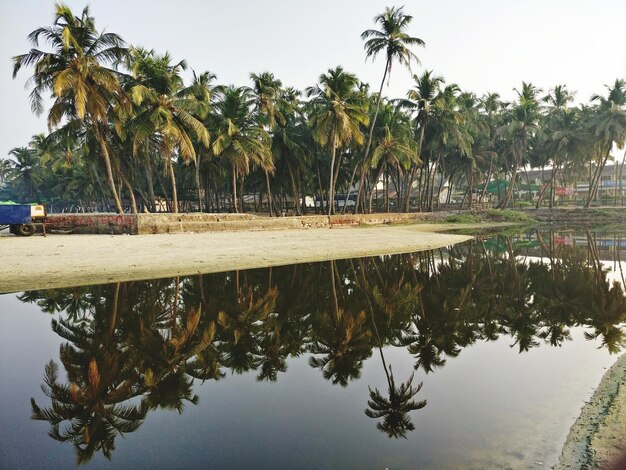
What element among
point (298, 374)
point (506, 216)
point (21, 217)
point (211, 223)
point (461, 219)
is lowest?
point (298, 374)

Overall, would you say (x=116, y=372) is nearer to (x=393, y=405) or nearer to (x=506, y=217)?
(x=393, y=405)

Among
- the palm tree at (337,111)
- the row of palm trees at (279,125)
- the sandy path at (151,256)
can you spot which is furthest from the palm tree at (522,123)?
the sandy path at (151,256)

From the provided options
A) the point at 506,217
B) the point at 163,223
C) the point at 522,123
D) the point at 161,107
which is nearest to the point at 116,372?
the point at 163,223

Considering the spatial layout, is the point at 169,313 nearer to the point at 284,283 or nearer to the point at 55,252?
the point at 284,283

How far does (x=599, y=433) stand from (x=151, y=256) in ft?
42.0

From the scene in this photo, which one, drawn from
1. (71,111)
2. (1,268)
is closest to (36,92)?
(71,111)

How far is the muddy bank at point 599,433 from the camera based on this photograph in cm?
296

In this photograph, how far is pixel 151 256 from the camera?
1336 centimetres

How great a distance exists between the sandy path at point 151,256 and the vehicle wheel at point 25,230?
20.9 feet

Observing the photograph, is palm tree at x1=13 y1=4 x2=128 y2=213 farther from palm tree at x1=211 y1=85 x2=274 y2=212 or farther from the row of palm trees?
palm tree at x1=211 y1=85 x2=274 y2=212

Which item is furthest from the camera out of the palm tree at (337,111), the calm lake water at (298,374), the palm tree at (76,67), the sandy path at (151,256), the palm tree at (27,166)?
the palm tree at (27,166)

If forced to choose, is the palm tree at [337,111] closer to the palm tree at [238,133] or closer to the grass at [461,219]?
the palm tree at [238,133]

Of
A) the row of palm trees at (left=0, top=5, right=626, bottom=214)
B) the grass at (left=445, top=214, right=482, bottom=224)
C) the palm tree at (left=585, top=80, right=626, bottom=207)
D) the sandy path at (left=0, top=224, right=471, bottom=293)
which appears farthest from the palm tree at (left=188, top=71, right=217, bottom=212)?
the palm tree at (left=585, top=80, right=626, bottom=207)

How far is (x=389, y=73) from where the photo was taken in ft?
110
